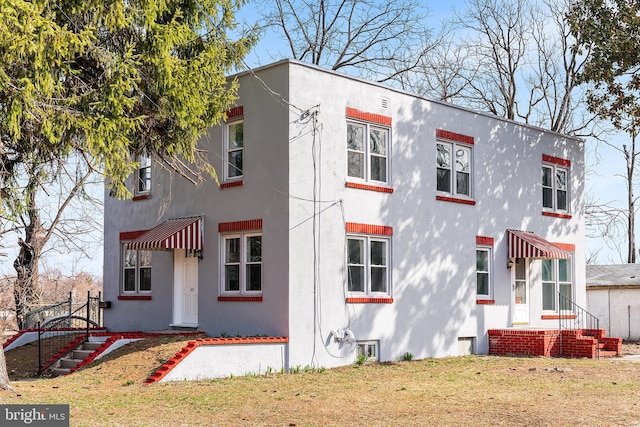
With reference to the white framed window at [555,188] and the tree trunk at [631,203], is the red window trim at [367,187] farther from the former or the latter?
the tree trunk at [631,203]

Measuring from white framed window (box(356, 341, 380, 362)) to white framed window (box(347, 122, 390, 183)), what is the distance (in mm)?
4068

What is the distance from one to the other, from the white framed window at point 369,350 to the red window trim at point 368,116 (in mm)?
5524

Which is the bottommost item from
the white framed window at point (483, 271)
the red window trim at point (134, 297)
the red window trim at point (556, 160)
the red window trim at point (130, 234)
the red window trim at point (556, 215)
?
the red window trim at point (134, 297)

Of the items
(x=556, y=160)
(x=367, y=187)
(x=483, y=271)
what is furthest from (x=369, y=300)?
(x=556, y=160)

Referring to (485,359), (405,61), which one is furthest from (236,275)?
(405,61)

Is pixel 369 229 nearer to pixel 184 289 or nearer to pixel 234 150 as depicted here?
pixel 234 150

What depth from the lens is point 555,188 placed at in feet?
87.6

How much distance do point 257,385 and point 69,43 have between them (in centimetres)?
723

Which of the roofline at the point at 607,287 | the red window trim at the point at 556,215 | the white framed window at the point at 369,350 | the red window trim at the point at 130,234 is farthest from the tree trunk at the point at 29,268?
the roofline at the point at 607,287

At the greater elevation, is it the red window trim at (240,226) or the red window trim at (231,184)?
the red window trim at (231,184)

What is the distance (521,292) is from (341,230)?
7.82 m

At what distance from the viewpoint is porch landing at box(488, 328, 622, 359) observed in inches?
889

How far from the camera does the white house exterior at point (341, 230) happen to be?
19172 mm

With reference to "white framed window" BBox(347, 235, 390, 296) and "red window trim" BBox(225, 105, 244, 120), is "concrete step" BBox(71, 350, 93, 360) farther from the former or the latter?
"red window trim" BBox(225, 105, 244, 120)
